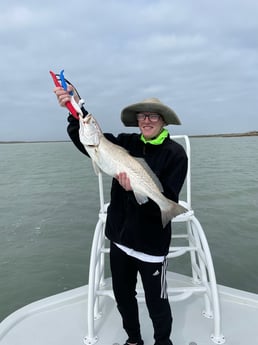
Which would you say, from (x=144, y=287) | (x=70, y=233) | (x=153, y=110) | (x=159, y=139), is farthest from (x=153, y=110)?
(x=70, y=233)

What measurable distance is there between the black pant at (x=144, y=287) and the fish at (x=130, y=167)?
0.47 m

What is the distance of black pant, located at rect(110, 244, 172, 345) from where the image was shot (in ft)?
8.01

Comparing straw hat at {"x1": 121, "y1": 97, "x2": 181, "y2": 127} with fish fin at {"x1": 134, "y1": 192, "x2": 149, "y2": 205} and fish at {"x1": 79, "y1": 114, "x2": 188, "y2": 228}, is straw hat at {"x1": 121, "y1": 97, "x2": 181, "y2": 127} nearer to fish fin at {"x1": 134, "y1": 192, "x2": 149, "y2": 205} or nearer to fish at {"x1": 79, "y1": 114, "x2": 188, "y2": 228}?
fish at {"x1": 79, "y1": 114, "x2": 188, "y2": 228}

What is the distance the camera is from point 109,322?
3268 mm

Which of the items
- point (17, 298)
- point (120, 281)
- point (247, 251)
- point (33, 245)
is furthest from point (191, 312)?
point (33, 245)

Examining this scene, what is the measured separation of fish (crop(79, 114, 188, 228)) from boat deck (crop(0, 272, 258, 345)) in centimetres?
151

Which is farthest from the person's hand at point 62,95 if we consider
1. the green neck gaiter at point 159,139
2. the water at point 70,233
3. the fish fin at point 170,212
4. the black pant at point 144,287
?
the water at point 70,233

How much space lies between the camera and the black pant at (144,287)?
244 centimetres

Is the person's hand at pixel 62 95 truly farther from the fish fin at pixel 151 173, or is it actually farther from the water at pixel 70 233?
the water at pixel 70 233

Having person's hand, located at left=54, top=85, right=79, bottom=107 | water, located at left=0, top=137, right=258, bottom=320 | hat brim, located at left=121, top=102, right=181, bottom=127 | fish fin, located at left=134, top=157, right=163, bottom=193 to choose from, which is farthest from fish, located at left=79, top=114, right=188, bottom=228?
water, located at left=0, top=137, right=258, bottom=320

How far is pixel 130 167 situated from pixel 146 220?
0.43 m

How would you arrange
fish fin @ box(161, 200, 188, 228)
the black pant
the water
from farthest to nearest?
the water < the black pant < fish fin @ box(161, 200, 188, 228)

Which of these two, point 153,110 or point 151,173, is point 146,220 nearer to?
point 151,173

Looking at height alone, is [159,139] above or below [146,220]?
above
